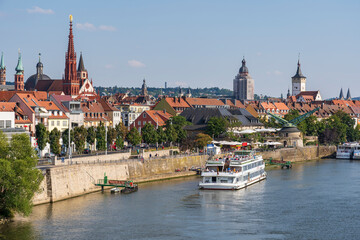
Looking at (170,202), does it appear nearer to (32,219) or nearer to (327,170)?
(32,219)

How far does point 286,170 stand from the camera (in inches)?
3967

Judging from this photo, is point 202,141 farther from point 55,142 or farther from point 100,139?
point 55,142

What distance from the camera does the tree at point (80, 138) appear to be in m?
83.6

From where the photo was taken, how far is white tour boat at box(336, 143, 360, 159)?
405ft

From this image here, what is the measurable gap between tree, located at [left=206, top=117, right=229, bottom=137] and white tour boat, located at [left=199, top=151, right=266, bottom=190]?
110ft

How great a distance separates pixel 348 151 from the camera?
413ft

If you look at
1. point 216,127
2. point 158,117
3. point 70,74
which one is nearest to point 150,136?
point 216,127

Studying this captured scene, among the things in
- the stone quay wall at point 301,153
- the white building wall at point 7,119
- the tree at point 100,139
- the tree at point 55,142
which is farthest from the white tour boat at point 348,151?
the white building wall at point 7,119

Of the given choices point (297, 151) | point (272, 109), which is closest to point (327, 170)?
point (297, 151)

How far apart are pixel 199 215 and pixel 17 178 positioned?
1500cm

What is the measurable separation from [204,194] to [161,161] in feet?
46.8

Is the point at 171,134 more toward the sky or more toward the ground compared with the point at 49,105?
more toward the ground

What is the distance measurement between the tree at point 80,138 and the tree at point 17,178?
28.4 meters

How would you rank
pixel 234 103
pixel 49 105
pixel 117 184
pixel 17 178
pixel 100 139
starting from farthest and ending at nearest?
1. pixel 234 103
2. pixel 49 105
3. pixel 100 139
4. pixel 117 184
5. pixel 17 178
